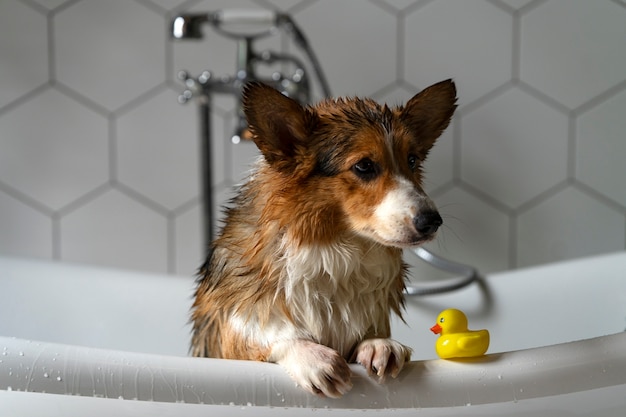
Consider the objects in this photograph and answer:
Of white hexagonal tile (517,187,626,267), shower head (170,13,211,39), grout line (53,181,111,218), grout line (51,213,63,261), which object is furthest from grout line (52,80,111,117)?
white hexagonal tile (517,187,626,267)

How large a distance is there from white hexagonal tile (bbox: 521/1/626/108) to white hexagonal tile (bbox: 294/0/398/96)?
1.08 feet

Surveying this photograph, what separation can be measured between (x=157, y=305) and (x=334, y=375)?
827mm

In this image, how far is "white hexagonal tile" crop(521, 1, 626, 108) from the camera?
1703mm

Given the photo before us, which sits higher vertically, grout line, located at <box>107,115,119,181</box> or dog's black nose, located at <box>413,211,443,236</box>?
grout line, located at <box>107,115,119,181</box>

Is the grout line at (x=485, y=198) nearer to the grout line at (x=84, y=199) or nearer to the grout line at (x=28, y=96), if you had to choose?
the grout line at (x=84, y=199)

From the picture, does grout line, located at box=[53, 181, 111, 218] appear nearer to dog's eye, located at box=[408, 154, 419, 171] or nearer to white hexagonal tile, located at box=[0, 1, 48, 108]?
white hexagonal tile, located at box=[0, 1, 48, 108]

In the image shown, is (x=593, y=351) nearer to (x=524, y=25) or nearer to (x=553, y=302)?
Answer: (x=553, y=302)

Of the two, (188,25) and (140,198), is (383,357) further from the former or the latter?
(140,198)

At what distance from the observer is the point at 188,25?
1410 mm

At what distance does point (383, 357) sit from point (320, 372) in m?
0.08

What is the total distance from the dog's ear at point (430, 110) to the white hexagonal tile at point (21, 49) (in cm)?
120

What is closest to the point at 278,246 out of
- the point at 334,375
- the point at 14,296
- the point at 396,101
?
the point at 334,375

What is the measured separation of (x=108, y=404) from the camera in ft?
2.56

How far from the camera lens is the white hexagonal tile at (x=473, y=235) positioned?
5.72 ft
